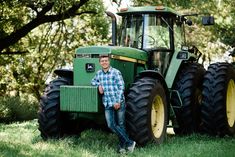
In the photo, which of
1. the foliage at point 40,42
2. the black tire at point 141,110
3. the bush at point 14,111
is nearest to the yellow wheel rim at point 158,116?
the black tire at point 141,110

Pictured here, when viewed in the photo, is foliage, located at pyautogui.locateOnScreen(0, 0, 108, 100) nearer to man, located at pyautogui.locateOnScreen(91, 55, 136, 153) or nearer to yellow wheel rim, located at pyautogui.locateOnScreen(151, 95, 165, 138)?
yellow wheel rim, located at pyautogui.locateOnScreen(151, 95, 165, 138)

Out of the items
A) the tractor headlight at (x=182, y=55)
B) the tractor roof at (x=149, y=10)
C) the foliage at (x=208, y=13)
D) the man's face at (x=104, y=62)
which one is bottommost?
the man's face at (x=104, y=62)

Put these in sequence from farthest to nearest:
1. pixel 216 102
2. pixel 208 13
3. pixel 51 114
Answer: pixel 208 13
pixel 216 102
pixel 51 114

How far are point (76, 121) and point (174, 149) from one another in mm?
2263

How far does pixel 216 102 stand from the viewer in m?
9.22

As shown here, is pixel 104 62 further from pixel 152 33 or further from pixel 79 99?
pixel 152 33

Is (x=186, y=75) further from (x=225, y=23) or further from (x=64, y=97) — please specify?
(x=225, y=23)

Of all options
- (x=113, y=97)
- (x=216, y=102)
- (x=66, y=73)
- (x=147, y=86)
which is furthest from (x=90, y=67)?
(x=216, y=102)

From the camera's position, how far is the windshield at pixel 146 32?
9516 mm

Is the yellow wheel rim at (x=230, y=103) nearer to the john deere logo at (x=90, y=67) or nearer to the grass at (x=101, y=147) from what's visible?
the grass at (x=101, y=147)

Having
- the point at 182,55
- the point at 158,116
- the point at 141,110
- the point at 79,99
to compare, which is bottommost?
the point at 158,116

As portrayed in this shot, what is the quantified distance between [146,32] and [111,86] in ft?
6.86

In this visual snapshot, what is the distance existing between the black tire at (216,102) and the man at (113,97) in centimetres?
217

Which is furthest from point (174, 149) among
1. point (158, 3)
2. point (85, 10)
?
point (85, 10)
